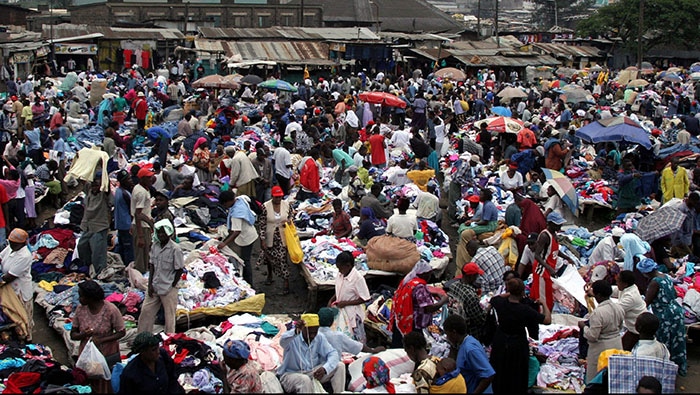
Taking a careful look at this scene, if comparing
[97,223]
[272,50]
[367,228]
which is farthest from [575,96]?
[97,223]

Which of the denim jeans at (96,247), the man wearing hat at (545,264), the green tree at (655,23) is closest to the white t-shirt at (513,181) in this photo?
the man wearing hat at (545,264)

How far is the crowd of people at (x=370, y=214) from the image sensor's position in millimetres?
6383

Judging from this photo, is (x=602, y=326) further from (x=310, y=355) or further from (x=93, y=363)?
(x=93, y=363)

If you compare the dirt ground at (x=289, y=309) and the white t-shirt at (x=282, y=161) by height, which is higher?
the white t-shirt at (x=282, y=161)

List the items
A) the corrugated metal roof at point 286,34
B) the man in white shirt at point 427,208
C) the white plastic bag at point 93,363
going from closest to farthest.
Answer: the white plastic bag at point 93,363 → the man in white shirt at point 427,208 → the corrugated metal roof at point 286,34

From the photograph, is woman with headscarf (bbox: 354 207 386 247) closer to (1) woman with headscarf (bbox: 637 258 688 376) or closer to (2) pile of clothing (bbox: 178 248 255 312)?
(2) pile of clothing (bbox: 178 248 255 312)

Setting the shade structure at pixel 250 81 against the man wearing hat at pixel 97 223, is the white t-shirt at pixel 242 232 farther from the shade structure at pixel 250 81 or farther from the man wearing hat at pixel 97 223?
the shade structure at pixel 250 81

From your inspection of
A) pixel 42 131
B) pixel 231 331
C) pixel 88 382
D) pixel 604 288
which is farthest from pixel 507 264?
pixel 42 131

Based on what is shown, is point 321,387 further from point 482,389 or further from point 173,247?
point 173,247

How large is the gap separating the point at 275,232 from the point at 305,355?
13.0 feet

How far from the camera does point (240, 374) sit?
227 inches

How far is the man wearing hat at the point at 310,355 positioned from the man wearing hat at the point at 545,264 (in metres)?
3.06

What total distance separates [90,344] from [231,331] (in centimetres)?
201

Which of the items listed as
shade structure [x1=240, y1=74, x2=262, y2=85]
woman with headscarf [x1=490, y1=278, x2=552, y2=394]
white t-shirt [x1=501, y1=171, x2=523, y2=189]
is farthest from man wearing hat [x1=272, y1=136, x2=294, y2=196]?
shade structure [x1=240, y1=74, x2=262, y2=85]
